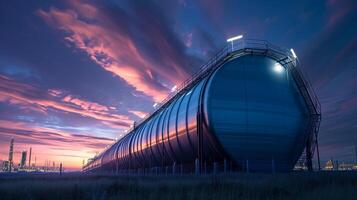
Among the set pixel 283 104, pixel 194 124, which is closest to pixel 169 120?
pixel 194 124

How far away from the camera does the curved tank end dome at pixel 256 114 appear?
2522 centimetres

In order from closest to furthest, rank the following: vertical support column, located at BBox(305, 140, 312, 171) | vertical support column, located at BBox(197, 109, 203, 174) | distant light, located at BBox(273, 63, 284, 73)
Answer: vertical support column, located at BBox(197, 109, 203, 174)
distant light, located at BBox(273, 63, 284, 73)
vertical support column, located at BBox(305, 140, 312, 171)

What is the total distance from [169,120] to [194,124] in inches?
276

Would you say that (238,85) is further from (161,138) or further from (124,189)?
(124,189)

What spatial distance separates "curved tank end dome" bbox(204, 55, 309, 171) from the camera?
25.2 m

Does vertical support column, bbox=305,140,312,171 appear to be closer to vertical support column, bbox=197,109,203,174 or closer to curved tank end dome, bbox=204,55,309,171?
curved tank end dome, bbox=204,55,309,171

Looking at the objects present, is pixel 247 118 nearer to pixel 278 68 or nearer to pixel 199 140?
pixel 199 140

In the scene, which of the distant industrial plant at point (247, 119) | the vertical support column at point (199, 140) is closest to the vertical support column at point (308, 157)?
the distant industrial plant at point (247, 119)

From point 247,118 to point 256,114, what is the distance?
0.93 m

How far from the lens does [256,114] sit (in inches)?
1027

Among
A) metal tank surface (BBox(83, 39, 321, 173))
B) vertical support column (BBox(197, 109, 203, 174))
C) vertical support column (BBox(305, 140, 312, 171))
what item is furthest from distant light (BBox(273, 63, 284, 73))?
vertical support column (BBox(197, 109, 203, 174))

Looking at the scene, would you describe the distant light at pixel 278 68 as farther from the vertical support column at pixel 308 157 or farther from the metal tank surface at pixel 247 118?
the vertical support column at pixel 308 157

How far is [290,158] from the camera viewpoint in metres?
27.8

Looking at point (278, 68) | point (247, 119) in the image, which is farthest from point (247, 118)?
point (278, 68)
